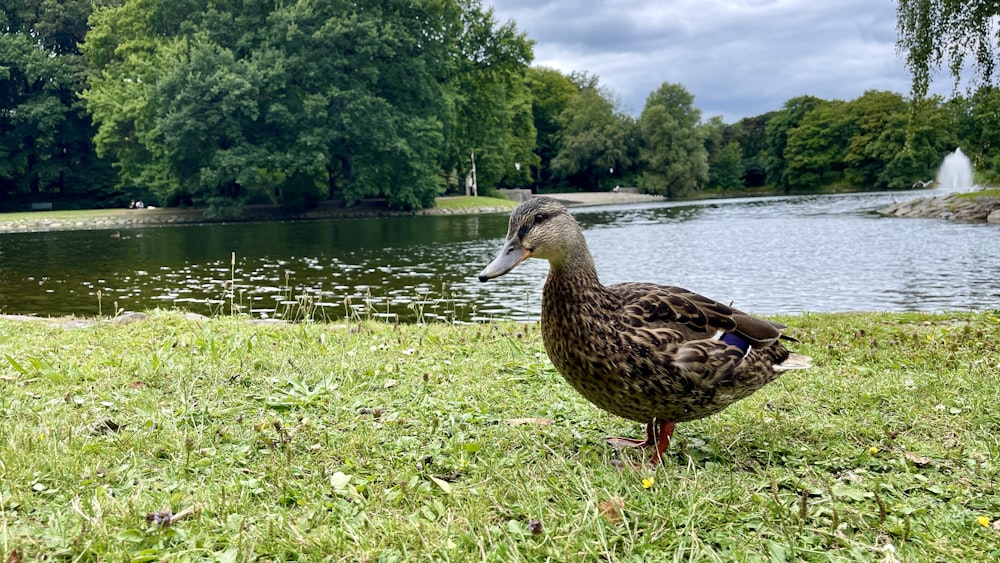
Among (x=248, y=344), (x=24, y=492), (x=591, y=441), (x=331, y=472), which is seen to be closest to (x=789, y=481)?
(x=591, y=441)

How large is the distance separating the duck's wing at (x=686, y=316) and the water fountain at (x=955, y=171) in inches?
2699

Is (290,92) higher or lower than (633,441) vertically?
higher

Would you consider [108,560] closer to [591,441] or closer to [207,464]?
[207,464]

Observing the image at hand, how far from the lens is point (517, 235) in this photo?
10.8ft

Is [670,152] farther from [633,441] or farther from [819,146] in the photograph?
[633,441]

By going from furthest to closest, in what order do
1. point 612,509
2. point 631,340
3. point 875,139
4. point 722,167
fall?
point 722,167
point 875,139
point 631,340
point 612,509

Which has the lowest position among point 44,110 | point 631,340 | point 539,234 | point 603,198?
point 631,340

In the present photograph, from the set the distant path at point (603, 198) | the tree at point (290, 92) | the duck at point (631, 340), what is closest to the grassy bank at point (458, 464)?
the duck at point (631, 340)

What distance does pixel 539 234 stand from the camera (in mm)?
3273

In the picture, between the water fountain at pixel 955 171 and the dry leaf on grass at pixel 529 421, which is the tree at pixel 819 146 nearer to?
the water fountain at pixel 955 171

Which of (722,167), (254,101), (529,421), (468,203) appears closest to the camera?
(529,421)

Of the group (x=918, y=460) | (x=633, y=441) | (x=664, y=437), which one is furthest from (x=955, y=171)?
(x=664, y=437)

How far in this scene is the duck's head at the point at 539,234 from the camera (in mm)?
3275

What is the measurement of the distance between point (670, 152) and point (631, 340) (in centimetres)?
7364
